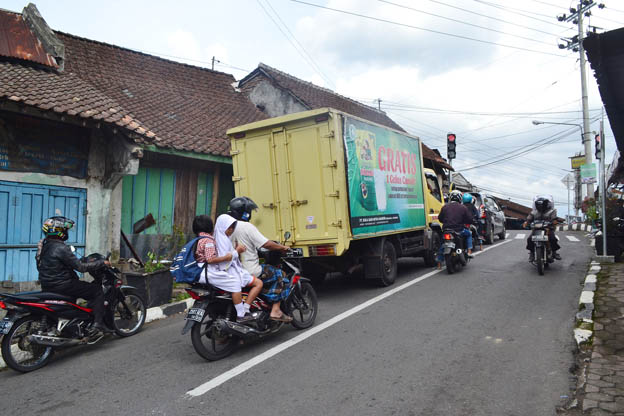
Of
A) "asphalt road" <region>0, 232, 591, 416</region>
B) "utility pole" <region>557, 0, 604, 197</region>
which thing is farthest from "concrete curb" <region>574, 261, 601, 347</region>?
"utility pole" <region>557, 0, 604, 197</region>

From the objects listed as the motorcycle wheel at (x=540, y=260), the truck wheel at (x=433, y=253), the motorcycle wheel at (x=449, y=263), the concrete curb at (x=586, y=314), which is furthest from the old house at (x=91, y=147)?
the concrete curb at (x=586, y=314)

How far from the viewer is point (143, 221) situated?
35.2 feet

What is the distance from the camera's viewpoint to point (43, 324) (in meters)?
5.16

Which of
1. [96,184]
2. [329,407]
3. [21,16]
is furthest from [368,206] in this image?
[21,16]

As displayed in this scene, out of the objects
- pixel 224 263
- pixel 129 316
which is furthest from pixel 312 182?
pixel 129 316

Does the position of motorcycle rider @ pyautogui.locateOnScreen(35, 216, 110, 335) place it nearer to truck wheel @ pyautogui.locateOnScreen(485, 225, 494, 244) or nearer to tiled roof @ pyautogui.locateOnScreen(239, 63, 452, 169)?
tiled roof @ pyautogui.locateOnScreen(239, 63, 452, 169)

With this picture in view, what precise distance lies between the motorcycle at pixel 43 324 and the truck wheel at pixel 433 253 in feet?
23.1

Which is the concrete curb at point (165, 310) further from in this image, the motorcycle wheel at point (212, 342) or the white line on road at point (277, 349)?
the white line on road at point (277, 349)

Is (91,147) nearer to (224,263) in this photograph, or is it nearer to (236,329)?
(224,263)

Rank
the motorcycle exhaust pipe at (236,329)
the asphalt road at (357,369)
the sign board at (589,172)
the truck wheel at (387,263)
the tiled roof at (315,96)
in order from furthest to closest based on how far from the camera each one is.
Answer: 1. the tiled roof at (315,96)
2. the sign board at (589,172)
3. the truck wheel at (387,263)
4. the motorcycle exhaust pipe at (236,329)
5. the asphalt road at (357,369)


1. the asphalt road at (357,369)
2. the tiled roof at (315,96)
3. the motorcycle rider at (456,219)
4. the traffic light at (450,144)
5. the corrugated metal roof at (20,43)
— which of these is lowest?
the asphalt road at (357,369)

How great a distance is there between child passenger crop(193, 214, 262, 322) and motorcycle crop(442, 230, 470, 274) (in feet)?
17.4

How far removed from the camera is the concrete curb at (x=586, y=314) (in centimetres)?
489

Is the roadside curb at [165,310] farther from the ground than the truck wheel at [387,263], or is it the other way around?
the truck wheel at [387,263]
